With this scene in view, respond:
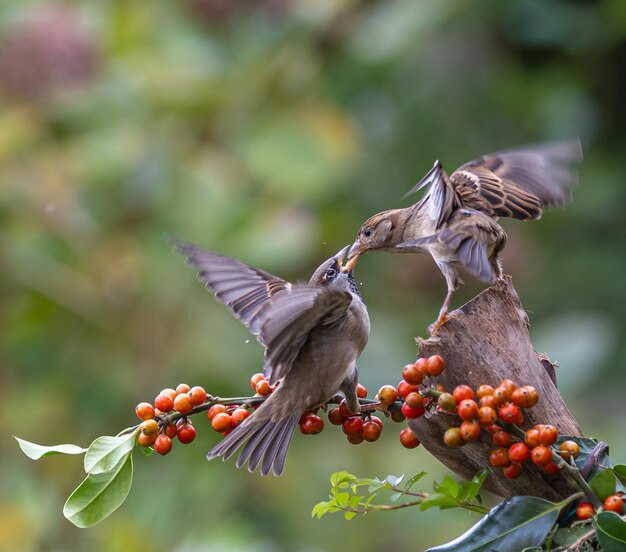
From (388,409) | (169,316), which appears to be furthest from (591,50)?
(388,409)

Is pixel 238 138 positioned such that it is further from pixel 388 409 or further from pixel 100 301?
pixel 388 409

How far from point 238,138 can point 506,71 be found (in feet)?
6.77

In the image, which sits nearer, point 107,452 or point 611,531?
point 611,531

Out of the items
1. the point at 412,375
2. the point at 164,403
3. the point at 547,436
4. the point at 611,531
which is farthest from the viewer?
the point at 164,403

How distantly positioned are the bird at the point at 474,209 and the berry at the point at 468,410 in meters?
0.30

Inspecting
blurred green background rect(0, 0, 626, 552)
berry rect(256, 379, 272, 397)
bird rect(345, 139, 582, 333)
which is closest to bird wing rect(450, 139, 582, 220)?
bird rect(345, 139, 582, 333)

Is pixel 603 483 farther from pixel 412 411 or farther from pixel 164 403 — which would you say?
pixel 164 403

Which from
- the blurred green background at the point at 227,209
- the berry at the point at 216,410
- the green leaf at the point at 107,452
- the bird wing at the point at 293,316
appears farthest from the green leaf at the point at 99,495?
the blurred green background at the point at 227,209

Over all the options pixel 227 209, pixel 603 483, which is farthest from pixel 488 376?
pixel 227 209

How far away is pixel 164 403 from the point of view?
7.07 ft

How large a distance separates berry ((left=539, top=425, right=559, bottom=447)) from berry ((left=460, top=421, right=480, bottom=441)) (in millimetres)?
119

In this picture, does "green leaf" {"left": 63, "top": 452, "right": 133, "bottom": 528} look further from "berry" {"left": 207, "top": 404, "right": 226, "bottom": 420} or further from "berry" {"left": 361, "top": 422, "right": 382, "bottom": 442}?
"berry" {"left": 361, "top": 422, "right": 382, "bottom": 442}

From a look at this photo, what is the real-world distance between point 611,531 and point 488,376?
0.40 metres

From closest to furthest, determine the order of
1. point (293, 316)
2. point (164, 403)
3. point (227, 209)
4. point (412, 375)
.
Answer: point (412, 375), point (164, 403), point (293, 316), point (227, 209)
